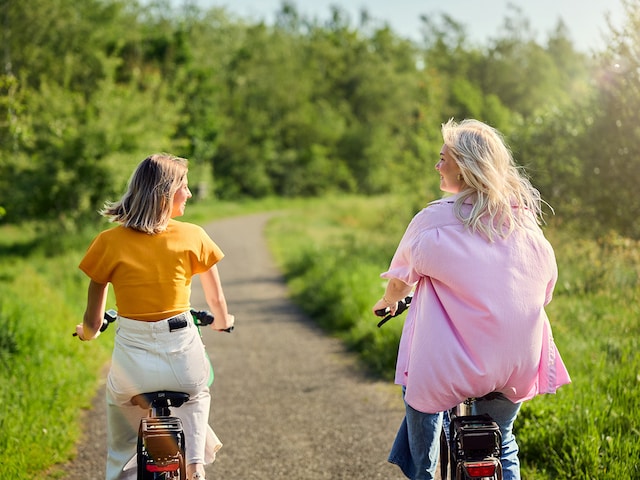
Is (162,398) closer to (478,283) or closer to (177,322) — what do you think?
(177,322)

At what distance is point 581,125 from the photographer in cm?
1315

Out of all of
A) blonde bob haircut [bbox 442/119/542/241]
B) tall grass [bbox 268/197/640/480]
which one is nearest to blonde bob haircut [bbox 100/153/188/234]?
blonde bob haircut [bbox 442/119/542/241]

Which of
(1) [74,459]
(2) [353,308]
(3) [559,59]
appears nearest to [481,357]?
(1) [74,459]

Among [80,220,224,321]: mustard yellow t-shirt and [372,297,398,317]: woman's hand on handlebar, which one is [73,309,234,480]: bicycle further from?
[372,297,398,317]: woman's hand on handlebar

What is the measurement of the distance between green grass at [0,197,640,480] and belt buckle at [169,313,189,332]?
2.03m

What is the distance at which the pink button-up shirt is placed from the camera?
2986 mm

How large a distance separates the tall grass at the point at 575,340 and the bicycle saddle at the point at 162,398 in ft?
7.40

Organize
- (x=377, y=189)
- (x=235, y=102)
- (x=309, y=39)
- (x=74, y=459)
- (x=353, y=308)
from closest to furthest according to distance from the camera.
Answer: (x=74, y=459)
(x=353, y=308)
(x=235, y=102)
(x=377, y=189)
(x=309, y=39)

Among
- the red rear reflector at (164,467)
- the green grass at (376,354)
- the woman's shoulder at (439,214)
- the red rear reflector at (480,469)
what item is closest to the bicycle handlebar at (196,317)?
the red rear reflector at (164,467)

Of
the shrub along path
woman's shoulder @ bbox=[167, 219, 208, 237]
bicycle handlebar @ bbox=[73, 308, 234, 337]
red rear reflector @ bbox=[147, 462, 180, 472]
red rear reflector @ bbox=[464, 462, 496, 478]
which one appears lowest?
the shrub along path

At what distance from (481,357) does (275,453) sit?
2882 millimetres

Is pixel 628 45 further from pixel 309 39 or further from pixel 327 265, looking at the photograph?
pixel 309 39

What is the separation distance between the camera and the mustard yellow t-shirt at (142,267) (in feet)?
10.9

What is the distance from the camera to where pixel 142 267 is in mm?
3316
